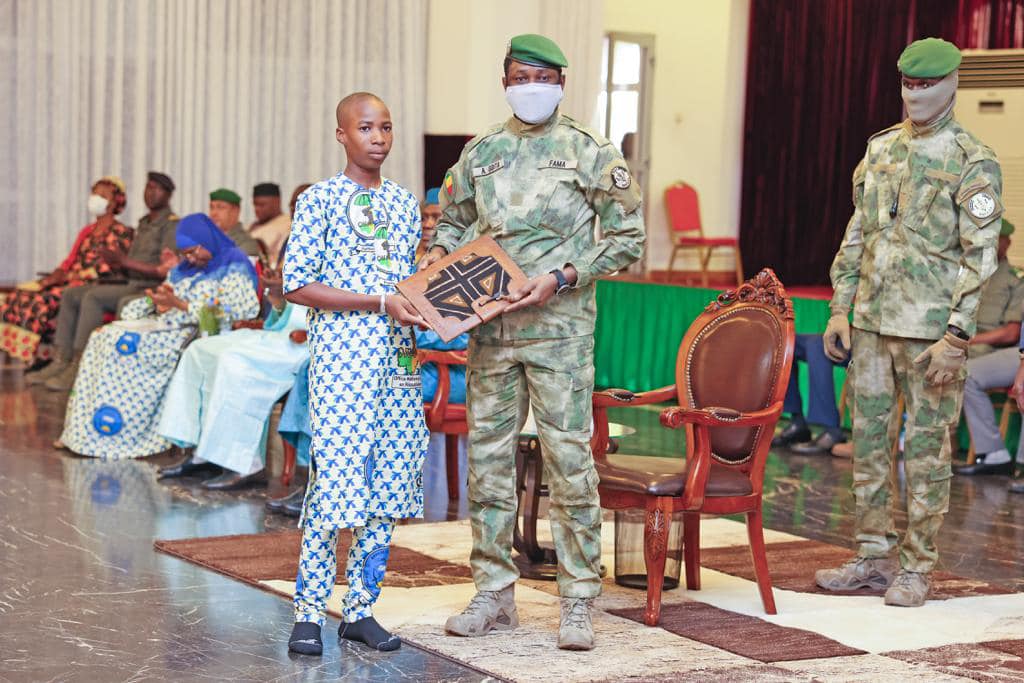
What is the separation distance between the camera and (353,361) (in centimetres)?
397

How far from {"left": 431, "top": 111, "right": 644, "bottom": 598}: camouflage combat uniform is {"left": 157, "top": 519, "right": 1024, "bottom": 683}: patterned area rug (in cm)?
28

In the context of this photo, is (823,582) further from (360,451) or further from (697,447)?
(360,451)

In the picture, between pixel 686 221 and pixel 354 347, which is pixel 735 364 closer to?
Result: pixel 354 347

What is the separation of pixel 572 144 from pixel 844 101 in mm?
11435

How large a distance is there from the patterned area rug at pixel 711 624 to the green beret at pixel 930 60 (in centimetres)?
167

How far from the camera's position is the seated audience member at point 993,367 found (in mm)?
7801

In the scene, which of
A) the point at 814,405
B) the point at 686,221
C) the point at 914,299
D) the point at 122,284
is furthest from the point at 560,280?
the point at 686,221

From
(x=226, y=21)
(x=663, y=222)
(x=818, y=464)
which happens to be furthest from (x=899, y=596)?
(x=663, y=222)

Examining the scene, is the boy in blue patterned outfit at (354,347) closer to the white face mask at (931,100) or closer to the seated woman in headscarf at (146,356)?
the white face mask at (931,100)

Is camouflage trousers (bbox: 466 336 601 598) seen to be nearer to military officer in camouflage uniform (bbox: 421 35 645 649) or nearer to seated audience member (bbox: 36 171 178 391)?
military officer in camouflage uniform (bbox: 421 35 645 649)

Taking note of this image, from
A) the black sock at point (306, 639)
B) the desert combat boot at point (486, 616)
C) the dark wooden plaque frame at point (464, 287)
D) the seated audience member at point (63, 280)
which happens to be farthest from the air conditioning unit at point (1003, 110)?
the black sock at point (306, 639)

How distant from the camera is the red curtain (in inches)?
582

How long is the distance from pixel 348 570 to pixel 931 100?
2306 mm

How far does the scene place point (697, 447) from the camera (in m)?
4.56
